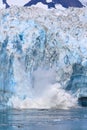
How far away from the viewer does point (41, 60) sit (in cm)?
4662

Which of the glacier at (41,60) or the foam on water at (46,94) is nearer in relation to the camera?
the glacier at (41,60)

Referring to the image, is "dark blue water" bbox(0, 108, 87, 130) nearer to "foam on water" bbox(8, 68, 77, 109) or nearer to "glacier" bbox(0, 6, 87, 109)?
"foam on water" bbox(8, 68, 77, 109)

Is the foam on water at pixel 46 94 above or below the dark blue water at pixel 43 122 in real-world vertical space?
below

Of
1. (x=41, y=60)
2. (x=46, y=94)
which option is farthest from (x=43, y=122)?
(x=41, y=60)

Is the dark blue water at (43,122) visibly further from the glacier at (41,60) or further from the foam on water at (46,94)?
the glacier at (41,60)

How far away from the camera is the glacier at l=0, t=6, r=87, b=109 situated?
4444 centimetres

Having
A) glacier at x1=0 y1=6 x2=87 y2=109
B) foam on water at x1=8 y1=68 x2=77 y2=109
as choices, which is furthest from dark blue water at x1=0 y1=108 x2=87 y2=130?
glacier at x1=0 y1=6 x2=87 y2=109

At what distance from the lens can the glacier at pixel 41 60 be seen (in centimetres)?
4444

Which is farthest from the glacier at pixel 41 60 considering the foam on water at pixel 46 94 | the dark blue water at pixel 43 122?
the dark blue water at pixel 43 122

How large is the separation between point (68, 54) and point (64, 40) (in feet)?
5.52

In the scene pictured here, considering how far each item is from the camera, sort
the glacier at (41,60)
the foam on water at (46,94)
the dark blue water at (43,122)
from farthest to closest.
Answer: the foam on water at (46,94)
the glacier at (41,60)
the dark blue water at (43,122)

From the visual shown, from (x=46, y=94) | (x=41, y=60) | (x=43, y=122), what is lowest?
Result: (x=46, y=94)

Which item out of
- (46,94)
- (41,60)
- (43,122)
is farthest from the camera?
(41,60)

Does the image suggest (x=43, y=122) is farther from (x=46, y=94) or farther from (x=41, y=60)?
(x=41, y=60)
